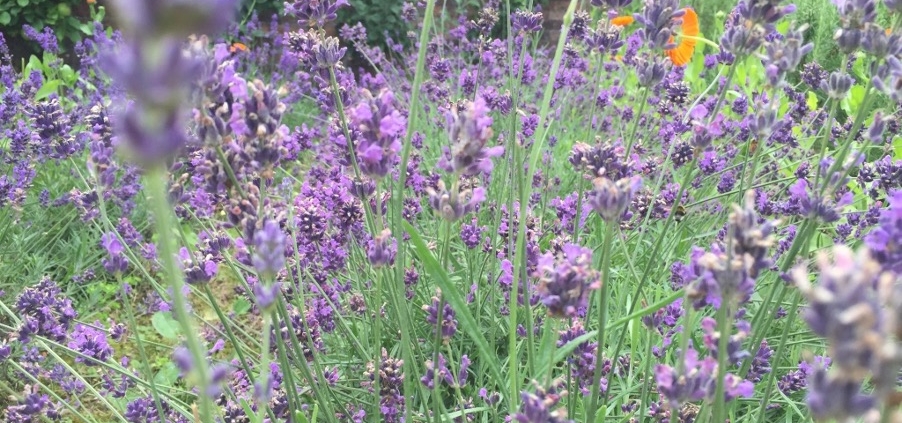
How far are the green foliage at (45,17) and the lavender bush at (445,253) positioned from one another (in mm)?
2319

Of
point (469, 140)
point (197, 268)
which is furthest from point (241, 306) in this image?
point (469, 140)

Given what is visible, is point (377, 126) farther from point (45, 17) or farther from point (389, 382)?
point (45, 17)

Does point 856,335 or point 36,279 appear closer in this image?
point 856,335

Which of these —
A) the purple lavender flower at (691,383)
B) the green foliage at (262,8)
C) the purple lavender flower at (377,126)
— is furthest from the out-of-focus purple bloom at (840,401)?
the green foliage at (262,8)

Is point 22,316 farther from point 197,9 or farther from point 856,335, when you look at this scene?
point 856,335

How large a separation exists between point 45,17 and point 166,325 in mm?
4465

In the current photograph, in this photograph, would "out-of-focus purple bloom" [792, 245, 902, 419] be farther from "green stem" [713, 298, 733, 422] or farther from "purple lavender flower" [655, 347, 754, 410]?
"purple lavender flower" [655, 347, 754, 410]

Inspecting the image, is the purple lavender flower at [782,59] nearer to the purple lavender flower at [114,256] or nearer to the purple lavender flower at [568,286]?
the purple lavender flower at [568,286]

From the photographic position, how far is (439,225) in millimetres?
2883

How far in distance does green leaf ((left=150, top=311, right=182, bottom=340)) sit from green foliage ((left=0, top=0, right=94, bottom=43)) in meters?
3.99

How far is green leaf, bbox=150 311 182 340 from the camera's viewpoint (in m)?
2.86

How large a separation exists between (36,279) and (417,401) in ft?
6.28

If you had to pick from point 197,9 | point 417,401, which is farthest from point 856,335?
point 417,401

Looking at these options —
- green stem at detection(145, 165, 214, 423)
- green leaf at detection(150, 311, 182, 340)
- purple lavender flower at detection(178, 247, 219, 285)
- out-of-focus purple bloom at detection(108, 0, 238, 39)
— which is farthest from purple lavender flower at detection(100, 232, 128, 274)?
green leaf at detection(150, 311, 182, 340)
